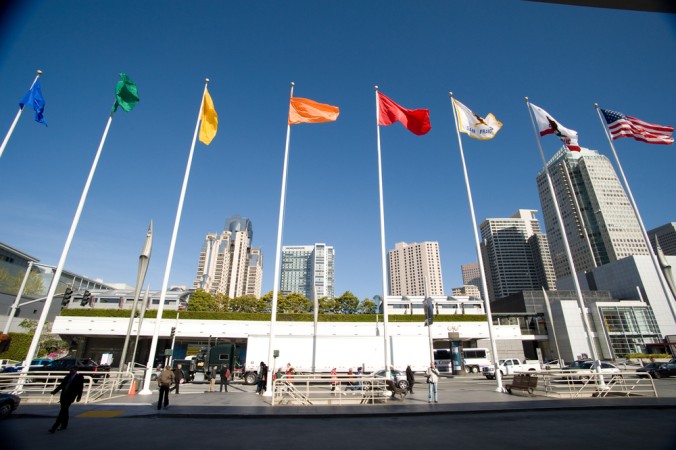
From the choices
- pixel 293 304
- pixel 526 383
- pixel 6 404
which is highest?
pixel 293 304

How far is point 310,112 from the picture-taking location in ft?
65.9

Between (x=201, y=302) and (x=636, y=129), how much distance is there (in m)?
78.5

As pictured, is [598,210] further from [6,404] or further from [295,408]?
[6,404]

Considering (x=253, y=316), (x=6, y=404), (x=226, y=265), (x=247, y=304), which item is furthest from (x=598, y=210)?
(x=226, y=265)

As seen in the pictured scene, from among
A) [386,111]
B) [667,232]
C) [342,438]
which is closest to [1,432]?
[342,438]

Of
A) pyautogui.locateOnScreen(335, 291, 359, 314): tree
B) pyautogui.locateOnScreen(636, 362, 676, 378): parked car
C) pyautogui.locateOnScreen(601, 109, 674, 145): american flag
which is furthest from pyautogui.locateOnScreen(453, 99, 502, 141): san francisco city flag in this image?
pyautogui.locateOnScreen(335, 291, 359, 314): tree

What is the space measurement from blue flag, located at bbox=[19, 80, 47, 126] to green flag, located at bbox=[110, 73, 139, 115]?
343 cm

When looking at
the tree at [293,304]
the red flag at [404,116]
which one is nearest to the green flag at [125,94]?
the red flag at [404,116]

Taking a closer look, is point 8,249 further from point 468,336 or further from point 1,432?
point 468,336

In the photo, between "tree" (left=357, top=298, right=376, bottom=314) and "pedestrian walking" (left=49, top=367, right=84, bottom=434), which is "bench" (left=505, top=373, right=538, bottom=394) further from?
"tree" (left=357, top=298, right=376, bottom=314)

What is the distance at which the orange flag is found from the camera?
65.4 feet

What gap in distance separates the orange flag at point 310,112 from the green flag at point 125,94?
9326mm

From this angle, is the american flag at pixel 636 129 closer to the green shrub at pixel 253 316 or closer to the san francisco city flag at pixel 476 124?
the san francisco city flag at pixel 476 124

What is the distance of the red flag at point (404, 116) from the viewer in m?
19.6
